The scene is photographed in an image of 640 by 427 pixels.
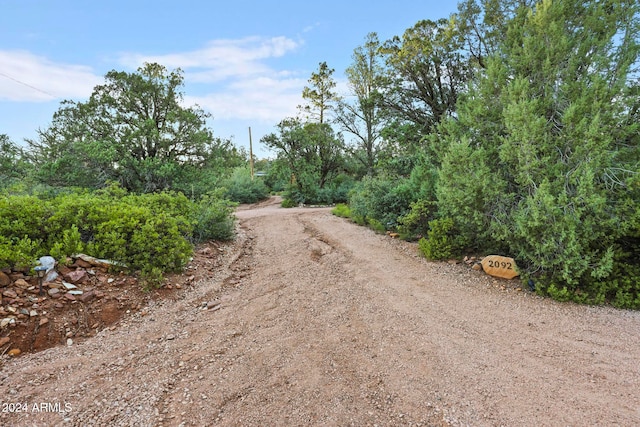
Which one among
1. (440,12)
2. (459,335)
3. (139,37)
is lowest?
(459,335)

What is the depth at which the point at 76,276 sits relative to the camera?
329 centimetres

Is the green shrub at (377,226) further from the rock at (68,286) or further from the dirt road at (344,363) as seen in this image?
the rock at (68,286)

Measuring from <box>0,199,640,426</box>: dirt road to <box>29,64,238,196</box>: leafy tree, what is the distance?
6.75 m

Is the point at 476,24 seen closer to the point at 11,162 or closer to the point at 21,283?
the point at 21,283

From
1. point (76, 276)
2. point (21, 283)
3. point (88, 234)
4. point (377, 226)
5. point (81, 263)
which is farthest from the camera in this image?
point (377, 226)

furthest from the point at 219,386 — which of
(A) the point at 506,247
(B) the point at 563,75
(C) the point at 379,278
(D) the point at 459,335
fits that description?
(B) the point at 563,75

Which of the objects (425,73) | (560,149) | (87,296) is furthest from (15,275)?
(425,73)

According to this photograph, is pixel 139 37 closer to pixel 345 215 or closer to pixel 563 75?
pixel 345 215

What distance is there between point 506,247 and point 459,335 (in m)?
2.49

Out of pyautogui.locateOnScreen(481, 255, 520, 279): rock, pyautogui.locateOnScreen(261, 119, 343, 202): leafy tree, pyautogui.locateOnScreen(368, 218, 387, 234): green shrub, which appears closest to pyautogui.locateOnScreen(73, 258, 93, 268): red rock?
pyautogui.locateOnScreen(481, 255, 520, 279): rock

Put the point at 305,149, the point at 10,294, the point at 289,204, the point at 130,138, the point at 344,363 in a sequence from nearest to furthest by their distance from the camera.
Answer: the point at 344,363
the point at 10,294
the point at 130,138
the point at 289,204
the point at 305,149

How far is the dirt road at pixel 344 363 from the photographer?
1.82 meters

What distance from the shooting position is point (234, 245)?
6.36 m

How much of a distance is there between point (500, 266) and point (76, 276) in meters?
5.36
